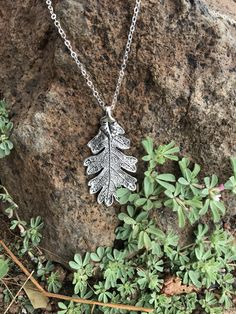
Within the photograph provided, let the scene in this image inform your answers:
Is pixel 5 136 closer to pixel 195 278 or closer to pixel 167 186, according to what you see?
pixel 167 186

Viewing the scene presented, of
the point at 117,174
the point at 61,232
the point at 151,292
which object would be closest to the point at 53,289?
the point at 61,232

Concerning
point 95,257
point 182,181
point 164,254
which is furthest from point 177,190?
point 95,257

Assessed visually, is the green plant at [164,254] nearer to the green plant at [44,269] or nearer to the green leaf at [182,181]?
the green leaf at [182,181]

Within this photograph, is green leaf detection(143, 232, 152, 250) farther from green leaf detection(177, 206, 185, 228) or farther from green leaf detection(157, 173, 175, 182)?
green leaf detection(157, 173, 175, 182)

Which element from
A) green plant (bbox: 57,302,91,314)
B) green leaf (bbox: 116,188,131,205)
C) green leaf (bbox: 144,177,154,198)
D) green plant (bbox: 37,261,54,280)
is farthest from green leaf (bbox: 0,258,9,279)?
green leaf (bbox: 144,177,154,198)

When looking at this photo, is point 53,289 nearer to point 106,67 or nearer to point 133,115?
point 133,115
